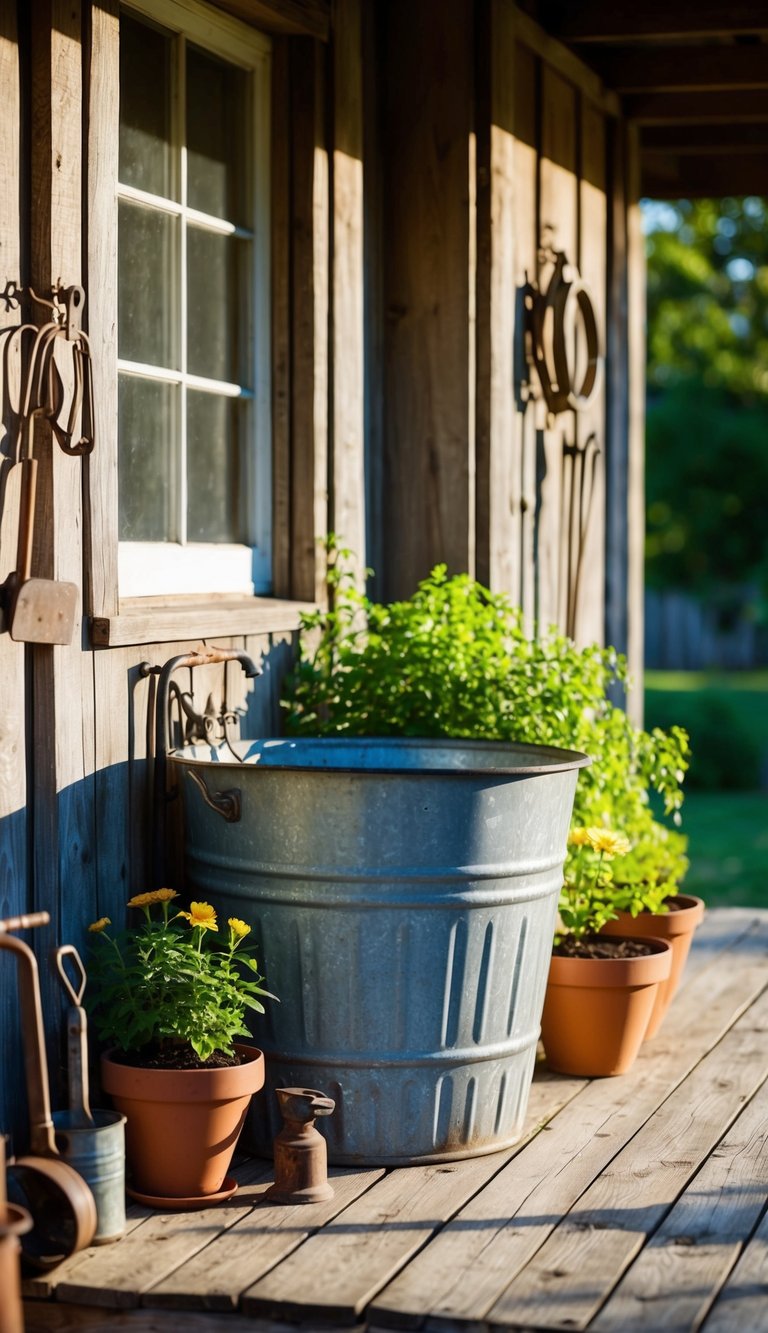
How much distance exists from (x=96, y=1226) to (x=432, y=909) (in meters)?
0.87

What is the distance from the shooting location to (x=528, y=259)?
5.12m

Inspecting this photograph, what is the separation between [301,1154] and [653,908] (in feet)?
4.72

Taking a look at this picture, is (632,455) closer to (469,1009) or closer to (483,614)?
(483,614)

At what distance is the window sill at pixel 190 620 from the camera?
11.0 feet

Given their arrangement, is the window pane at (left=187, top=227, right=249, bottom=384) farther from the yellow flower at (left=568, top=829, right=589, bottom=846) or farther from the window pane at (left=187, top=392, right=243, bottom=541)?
the yellow flower at (left=568, top=829, right=589, bottom=846)

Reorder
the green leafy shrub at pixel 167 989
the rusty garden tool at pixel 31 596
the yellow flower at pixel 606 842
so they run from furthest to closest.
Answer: the yellow flower at pixel 606 842, the green leafy shrub at pixel 167 989, the rusty garden tool at pixel 31 596

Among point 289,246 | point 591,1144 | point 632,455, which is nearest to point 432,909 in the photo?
point 591,1144

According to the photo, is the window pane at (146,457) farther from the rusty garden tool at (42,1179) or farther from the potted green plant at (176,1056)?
the rusty garden tool at (42,1179)

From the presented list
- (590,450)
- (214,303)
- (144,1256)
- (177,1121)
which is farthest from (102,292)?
(590,450)

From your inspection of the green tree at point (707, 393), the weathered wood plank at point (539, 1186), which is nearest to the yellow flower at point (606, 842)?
the weathered wood plank at point (539, 1186)

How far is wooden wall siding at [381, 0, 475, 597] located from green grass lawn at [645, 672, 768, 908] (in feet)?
13.0

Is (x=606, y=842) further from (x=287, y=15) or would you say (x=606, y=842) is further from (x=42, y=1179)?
(x=287, y=15)

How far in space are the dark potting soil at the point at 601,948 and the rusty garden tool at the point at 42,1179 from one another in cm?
163

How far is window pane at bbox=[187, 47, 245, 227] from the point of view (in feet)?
13.0
